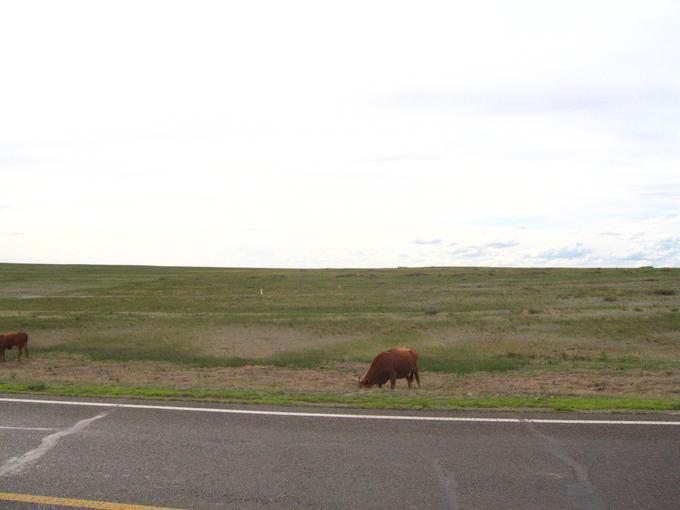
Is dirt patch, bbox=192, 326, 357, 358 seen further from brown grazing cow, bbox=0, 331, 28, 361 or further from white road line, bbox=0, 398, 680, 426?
white road line, bbox=0, 398, 680, 426

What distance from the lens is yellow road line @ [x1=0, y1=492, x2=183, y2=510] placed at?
6.45 m

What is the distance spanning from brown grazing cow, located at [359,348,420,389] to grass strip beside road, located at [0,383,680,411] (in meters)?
5.79

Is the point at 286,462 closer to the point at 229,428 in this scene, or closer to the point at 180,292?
the point at 229,428

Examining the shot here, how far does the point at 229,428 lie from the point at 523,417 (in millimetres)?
4221

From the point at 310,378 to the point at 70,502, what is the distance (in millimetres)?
13719

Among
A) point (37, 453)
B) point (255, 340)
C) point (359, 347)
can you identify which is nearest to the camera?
point (37, 453)

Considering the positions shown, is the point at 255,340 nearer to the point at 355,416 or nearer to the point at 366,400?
the point at 366,400

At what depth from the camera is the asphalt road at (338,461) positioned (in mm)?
6691

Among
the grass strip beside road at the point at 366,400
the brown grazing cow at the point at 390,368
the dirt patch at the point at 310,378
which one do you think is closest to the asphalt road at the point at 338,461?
the grass strip beside road at the point at 366,400

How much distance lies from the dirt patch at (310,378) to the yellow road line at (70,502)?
838 centimetres

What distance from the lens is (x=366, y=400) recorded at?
1123 centimetres

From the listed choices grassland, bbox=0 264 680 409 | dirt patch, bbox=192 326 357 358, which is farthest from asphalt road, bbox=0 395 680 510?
dirt patch, bbox=192 326 357 358

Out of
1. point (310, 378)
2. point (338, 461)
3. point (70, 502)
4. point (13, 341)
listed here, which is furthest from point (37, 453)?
point (13, 341)

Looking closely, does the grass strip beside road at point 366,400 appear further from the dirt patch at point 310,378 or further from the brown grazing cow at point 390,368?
the brown grazing cow at point 390,368
